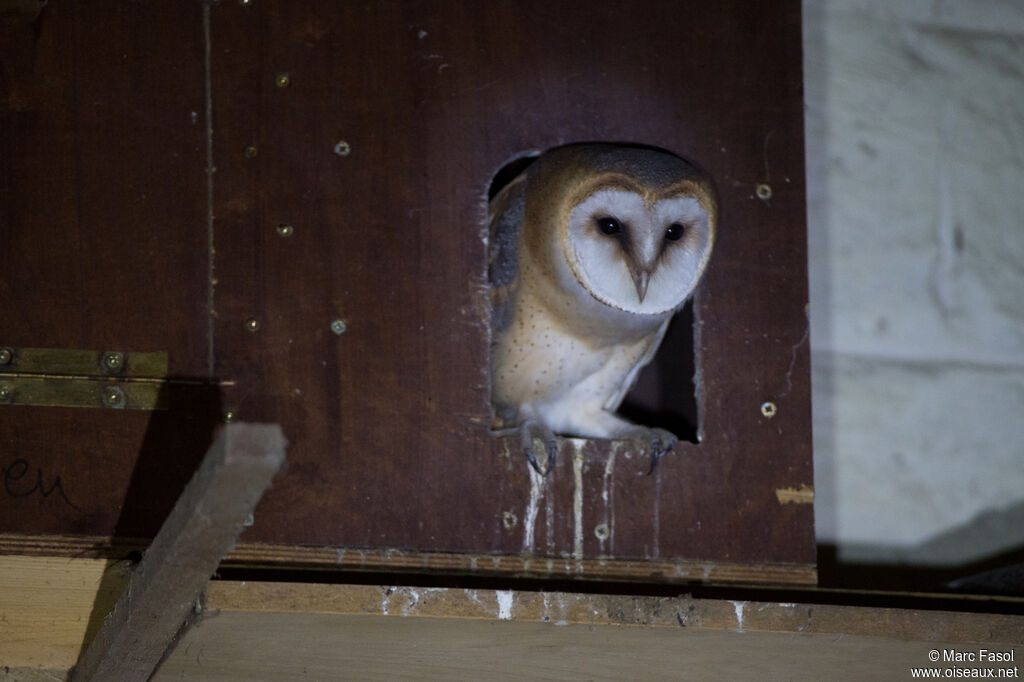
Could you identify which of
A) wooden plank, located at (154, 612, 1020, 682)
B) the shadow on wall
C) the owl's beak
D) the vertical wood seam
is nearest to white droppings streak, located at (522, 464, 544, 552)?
wooden plank, located at (154, 612, 1020, 682)

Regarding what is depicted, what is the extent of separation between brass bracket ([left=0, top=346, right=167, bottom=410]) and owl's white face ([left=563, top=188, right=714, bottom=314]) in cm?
54

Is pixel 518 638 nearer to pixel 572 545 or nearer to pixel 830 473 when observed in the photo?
pixel 572 545

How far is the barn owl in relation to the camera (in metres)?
1.44

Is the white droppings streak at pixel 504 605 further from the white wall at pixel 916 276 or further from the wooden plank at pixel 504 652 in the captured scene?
the white wall at pixel 916 276

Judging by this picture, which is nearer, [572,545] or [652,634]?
[652,634]

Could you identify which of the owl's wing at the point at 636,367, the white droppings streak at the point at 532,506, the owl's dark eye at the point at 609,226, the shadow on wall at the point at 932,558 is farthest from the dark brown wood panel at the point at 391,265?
the shadow on wall at the point at 932,558

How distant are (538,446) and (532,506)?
0.08 metres

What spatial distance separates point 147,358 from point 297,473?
0.68 ft

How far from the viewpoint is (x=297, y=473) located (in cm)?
130

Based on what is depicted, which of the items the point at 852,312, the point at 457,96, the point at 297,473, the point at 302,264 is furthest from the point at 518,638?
the point at 852,312

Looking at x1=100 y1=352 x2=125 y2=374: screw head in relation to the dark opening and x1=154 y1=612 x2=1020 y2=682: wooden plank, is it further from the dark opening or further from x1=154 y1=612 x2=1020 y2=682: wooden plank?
the dark opening

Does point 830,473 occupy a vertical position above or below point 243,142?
below

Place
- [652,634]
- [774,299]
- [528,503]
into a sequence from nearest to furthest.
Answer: [652,634] → [528,503] → [774,299]

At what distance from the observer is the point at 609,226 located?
1.51 m
